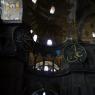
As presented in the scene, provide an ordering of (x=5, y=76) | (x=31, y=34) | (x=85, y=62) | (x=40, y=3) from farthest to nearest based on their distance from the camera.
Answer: (x=40, y=3), (x=31, y=34), (x=85, y=62), (x=5, y=76)

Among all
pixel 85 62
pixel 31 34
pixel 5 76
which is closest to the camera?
pixel 5 76

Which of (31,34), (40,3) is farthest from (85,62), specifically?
(40,3)

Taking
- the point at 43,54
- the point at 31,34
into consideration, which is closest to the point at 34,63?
the point at 43,54

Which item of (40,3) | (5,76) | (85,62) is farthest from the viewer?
(40,3)

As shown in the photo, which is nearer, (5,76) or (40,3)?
(5,76)

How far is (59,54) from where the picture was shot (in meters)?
22.1

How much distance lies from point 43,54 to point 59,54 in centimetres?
137

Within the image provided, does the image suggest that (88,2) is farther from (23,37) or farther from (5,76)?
(5,76)

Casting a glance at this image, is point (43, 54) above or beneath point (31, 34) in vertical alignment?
beneath

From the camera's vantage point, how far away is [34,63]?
21562 mm

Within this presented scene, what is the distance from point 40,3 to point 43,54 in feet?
16.3

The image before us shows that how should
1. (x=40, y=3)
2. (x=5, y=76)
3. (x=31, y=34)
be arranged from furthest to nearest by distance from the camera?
(x=40, y=3)
(x=31, y=34)
(x=5, y=76)

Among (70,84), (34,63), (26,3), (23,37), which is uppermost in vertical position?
(26,3)

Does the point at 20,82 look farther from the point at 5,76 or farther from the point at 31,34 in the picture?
the point at 31,34
